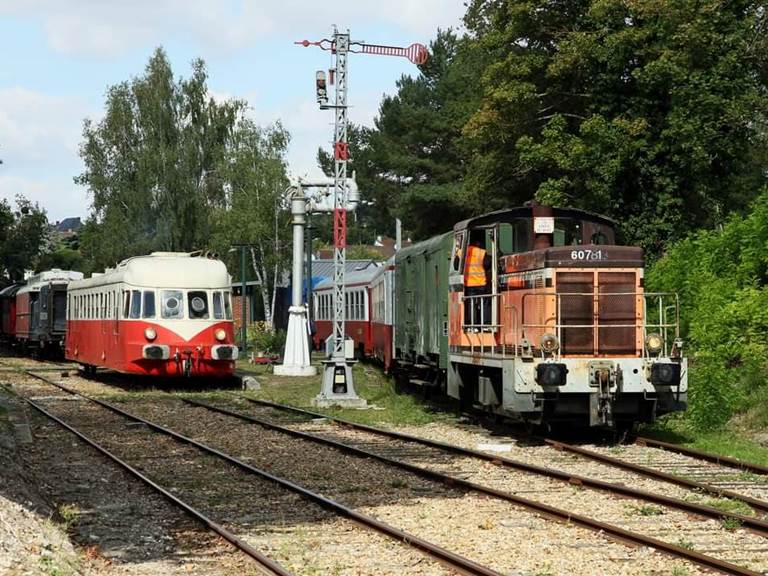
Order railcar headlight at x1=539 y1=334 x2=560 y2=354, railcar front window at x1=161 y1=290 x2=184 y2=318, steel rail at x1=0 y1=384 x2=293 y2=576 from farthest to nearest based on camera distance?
railcar front window at x1=161 y1=290 x2=184 y2=318 → railcar headlight at x1=539 y1=334 x2=560 y2=354 → steel rail at x1=0 y1=384 x2=293 y2=576

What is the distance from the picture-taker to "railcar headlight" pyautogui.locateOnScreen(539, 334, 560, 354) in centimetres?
1524

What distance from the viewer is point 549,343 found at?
600 inches

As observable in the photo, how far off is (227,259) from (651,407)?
1973 inches

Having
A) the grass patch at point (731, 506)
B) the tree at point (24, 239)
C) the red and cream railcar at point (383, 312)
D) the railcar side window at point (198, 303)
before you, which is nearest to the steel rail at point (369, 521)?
the grass patch at point (731, 506)

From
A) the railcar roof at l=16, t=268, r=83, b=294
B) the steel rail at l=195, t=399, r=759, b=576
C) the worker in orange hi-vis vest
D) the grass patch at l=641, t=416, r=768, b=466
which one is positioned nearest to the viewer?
the steel rail at l=195, t=399, r=759, b=576

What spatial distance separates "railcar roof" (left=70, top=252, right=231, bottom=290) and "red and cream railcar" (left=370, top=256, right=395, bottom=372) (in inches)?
154

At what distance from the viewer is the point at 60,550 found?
8.78 meters

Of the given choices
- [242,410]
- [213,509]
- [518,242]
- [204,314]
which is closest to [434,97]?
[204,314]

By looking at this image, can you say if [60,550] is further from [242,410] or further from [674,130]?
[674,130]

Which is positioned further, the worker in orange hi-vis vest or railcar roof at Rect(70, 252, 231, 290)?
railcar roof at Rect(70, 252, 231, 290)

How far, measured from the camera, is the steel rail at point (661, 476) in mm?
10773

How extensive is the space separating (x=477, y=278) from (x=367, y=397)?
8.32 m

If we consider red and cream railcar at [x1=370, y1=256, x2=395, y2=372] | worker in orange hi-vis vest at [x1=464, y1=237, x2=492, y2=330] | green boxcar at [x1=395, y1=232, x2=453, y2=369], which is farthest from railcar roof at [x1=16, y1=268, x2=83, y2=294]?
worker in orange hi-vis vest at [x1=464, y1=237, x2=492, y2=330]

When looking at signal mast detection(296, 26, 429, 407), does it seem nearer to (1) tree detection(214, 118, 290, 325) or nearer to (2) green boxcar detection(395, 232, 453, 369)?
(2) green boxcar detection(395, 232, 453, 369)
